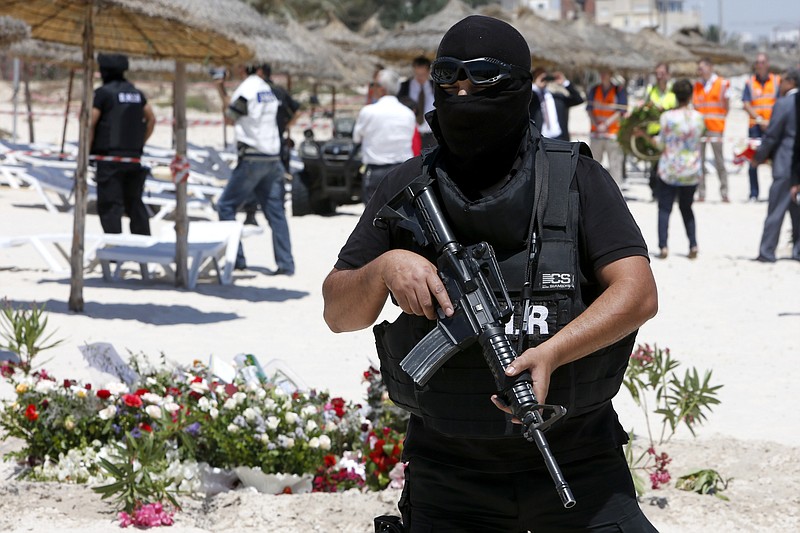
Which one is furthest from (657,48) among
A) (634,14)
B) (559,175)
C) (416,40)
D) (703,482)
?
(634,14)

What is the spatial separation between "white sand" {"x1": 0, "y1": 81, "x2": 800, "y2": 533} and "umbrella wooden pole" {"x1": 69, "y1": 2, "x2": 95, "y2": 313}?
0.59 feet

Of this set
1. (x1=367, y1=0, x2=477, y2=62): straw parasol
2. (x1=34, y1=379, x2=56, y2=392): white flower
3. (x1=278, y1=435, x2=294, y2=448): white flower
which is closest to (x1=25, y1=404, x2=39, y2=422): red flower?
(x1=34, y1=379, x2=56, y2=392): white flower

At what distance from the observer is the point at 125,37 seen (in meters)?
9.30

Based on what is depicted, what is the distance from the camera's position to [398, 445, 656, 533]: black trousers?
2.23 metres

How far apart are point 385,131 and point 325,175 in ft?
15.6

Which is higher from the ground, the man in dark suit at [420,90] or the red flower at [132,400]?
the man in dark suit at [420,90]

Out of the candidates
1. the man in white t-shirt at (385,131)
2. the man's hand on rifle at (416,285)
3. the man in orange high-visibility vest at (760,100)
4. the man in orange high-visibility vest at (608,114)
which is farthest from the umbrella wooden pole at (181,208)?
the man in orange high-visibility vest at (760,100)

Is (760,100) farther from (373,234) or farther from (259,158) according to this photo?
(373,234)

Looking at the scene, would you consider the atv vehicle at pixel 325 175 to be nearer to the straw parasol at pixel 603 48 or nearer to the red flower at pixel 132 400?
the straw parasol at pixel 603 48

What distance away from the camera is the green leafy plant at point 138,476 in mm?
3898

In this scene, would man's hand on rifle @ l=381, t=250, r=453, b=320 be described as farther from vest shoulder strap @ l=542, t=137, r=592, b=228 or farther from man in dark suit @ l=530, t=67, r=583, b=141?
man in dark suit @ l=530, t=67, r=583, b=141

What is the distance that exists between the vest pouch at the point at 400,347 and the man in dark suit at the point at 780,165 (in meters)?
9.24

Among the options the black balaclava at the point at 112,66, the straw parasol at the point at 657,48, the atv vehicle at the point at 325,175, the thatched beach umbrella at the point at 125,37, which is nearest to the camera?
the thatched beach umbrella at the point at 125,37

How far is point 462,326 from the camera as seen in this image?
2.10 m
